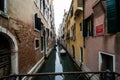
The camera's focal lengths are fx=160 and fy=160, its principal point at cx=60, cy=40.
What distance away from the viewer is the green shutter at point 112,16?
4398 mm

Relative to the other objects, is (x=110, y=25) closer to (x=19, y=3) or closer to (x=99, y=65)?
(x=99, y=65)

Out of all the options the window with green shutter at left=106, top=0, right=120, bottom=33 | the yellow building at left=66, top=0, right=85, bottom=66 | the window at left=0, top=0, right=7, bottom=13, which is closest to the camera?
the window with green shutter at left=106, top=0, right=120, bottom=33

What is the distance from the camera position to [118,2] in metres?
4.34

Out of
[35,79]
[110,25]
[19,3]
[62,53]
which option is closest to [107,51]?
[110,25]

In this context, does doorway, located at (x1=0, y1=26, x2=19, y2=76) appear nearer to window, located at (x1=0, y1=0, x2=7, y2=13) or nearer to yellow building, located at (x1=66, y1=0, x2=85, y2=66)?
window, located at (x1=0, y1=0, x2=7, y2=13)

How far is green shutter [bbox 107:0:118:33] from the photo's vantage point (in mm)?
4398

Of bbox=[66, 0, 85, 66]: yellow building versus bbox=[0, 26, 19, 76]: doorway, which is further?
bbox=[66, 0, 85, 66]: yellow building

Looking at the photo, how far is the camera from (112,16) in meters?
4.55

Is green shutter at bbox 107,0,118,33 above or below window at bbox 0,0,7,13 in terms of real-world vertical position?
below

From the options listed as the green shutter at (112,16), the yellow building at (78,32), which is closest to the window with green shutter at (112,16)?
the green shutter at (112,16)

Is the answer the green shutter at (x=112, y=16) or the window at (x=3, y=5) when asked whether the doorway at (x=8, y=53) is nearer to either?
the window at (x=3, y=5)

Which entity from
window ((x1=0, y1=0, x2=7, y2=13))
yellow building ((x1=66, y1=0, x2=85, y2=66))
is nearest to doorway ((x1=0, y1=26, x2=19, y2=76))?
window ((x1=0, y1=0, x2=7, y2=13))

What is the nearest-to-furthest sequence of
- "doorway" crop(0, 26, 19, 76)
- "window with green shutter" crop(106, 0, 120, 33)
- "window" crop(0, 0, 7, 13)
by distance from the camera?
1. "window with green shutter" crop(106, 0, 120, 33)
2. "window" crop(0, 0, 7, 13)
3. "doorway" crop(0, 26, 19, 76)

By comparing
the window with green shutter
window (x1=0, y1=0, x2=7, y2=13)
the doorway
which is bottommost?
the doorway
